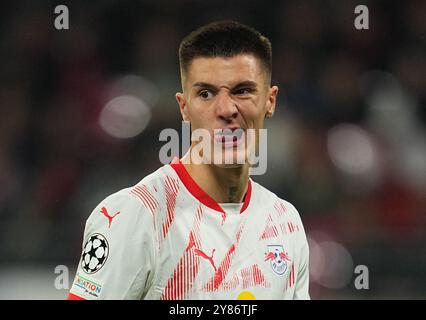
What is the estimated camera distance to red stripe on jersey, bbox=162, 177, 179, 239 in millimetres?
2736

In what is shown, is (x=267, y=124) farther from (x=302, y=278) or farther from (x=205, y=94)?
(x=205, y=94)

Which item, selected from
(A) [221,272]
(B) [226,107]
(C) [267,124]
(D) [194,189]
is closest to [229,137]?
(B) [226,107]

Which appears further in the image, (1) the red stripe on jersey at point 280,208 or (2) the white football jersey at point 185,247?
(1) the red stripe on jersey at point 280,208

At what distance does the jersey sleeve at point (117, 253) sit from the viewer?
258 centimetres

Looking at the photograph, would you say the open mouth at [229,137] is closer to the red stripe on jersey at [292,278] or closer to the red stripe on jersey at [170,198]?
the red stripe on jersey at [170,198]

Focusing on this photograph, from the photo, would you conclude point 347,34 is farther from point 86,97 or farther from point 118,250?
point 118,250

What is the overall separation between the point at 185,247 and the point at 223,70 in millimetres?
674

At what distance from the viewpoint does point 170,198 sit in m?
2.84

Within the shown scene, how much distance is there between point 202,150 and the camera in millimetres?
2898

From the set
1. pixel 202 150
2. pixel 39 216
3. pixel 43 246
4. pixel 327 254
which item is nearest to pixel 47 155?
pixel 39 216

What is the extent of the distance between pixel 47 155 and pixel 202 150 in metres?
3.35

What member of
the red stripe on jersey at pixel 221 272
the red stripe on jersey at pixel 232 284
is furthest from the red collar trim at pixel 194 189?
the red stripe on jersey at pixel 232 284

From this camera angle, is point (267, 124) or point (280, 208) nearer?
point (280, 208)
